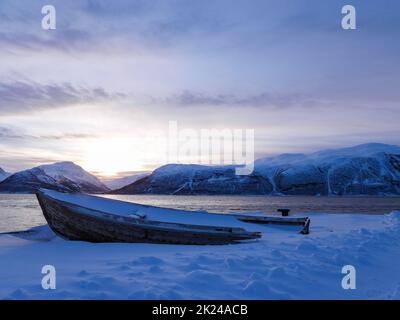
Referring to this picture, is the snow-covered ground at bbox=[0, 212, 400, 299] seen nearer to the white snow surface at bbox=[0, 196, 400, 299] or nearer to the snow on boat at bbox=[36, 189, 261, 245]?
the white snow surface at bbox=[0, 196, 400, 299]

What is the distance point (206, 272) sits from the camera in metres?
10.3

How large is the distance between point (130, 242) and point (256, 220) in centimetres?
1164

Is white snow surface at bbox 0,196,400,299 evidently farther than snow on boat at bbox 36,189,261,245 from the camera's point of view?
No

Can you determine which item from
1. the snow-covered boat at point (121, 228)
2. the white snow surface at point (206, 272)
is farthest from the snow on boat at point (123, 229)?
the white snow surface at point (206, 272)

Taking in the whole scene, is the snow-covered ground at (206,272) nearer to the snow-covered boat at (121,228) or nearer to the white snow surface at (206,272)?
the white snow surface at (206,272)

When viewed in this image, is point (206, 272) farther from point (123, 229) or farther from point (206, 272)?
point (123, 229)

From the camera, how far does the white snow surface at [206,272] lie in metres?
8.71

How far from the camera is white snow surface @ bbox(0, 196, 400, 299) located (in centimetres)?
871

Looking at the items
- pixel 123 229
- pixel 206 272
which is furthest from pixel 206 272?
pixel 123 229

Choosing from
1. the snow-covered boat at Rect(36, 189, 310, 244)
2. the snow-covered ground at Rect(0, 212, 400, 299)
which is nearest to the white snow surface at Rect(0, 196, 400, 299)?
the snow-covered ground at Rect(0, 212, 400, 299)

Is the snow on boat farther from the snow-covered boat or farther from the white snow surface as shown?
the white snow surface

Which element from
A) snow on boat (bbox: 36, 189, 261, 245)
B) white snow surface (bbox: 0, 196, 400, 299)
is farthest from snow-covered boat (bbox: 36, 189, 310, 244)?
white snow surface (bbox: 0, 196, 400, 299)
